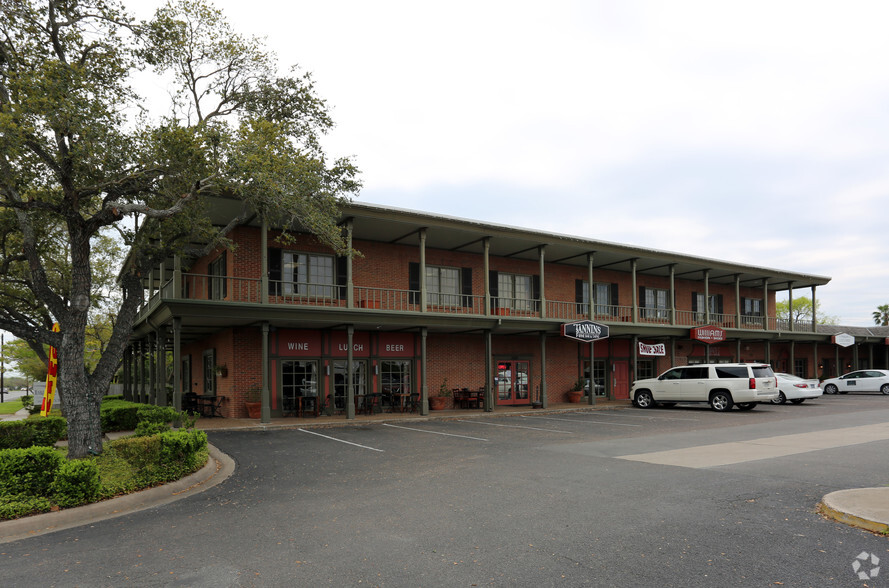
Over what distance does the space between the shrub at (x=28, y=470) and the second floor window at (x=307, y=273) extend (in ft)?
41.5

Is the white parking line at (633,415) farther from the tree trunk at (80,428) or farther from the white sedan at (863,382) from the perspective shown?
the white sedan at (863,382)

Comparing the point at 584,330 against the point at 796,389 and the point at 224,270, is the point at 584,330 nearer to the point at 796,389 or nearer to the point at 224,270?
the point at 796,389

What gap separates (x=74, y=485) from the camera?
302 inches

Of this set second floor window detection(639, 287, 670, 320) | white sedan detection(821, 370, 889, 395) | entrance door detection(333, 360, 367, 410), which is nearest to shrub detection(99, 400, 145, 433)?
entrance door detection(333, 360, 367, 410)

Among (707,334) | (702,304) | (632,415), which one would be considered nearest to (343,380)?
(632,415)

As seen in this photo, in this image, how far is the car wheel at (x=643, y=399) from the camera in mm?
24328

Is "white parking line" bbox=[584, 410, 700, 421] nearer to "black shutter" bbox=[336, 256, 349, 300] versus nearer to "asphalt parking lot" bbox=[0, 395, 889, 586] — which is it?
"asphalt parking lot" bbox=[0, 395, 889, 586]

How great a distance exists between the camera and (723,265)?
98.6 feet

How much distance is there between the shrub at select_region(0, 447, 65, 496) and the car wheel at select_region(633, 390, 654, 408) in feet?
70.2

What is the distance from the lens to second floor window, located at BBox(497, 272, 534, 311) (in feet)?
85.6

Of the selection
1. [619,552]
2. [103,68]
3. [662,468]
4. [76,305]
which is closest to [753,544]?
[619,552]

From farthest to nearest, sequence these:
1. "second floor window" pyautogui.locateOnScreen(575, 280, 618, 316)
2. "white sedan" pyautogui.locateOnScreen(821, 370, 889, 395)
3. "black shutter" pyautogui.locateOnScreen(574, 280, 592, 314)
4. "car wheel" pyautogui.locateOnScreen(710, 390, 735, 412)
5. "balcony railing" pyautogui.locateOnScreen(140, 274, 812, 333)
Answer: "white sedan" pyautogui.locateOnScreen(821, 370, 889, 395)
"second floor window" pyautogui.locateOnScreen(575, 280, 618, 316)
"black shutter" pyautogui.locateOnScreen(574, 280, 592, 314)
"car wheel" pyautogui.locateOnScreen(710, 390, 735, 412)
"balcony railing" pyautogui.locateOnScreen(140, 274, 812, 333)

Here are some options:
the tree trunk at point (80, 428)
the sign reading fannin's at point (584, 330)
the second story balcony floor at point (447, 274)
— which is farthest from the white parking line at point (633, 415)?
the tree trunk at point (80, 428)

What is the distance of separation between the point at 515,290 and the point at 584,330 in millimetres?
3905
